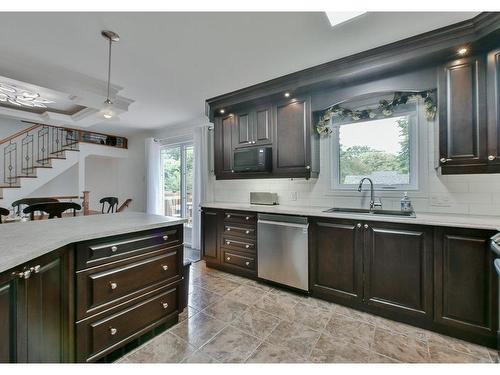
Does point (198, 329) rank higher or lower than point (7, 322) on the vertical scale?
lower

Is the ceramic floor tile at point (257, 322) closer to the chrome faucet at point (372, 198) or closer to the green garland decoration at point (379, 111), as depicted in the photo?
the chrome faucet at point (372, 198)

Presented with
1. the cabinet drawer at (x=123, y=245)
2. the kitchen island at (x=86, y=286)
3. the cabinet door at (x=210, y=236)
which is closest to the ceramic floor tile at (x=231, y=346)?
the kitchen island at (x=86, y=286)

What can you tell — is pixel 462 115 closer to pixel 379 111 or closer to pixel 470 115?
pixel 470 115

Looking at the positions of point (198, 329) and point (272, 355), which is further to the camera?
point (198, 329)

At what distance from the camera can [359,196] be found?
277 centimetres

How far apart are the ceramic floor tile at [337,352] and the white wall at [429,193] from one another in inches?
60.3

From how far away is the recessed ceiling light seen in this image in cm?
173

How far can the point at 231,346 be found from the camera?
1765mm

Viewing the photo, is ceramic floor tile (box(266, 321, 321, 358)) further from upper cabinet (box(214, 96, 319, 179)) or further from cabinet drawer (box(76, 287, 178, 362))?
upper cabinet (box(214, 96, 319, 179))

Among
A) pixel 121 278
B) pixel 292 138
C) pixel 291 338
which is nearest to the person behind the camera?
pixel 121 278

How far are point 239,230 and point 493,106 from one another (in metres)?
2.74

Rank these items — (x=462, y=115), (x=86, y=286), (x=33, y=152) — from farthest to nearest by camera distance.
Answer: (x=33, y=152), (x=462, y=115), (x=86, y=286)

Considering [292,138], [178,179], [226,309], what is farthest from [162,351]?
[178,179]
